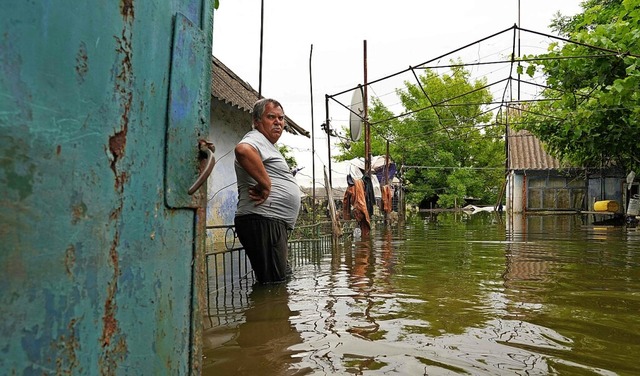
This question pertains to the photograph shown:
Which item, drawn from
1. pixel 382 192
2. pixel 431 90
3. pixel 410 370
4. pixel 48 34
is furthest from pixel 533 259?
pixel 431 90

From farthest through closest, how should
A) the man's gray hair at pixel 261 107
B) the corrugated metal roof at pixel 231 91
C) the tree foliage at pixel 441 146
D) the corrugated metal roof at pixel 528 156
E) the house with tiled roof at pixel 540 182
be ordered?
the tree foliage at pixel 441 146 < the corrugated metal roof at pixel 528 156 < the house with tiled roof at pixel 540 182 < the corrugated metal roof at pixel 231 91 < the man's gray hair at pixel 261 107

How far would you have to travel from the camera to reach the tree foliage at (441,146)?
3675cm

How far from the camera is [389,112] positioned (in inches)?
1599

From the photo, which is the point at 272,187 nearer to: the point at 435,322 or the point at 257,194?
the point at 257,194

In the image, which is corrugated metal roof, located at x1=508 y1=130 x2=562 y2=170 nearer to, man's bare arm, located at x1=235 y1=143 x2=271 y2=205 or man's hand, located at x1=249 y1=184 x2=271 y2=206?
man's hand, located at x1=249 y1=184 x2=271 y2=206

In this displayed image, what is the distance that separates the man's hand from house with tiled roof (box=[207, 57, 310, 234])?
20.1 feet

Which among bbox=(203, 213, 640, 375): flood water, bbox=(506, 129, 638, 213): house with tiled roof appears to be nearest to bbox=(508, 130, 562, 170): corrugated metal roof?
bbox=(506, 129, 638, 213): house with tiled roof

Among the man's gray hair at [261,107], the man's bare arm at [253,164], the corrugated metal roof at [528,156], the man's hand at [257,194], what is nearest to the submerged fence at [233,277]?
the man's hand at [257,194]

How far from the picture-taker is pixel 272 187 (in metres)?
4.61

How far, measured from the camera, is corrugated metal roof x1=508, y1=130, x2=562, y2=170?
28734 millimetres

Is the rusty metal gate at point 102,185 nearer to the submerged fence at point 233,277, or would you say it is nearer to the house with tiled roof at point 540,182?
the submerged fence at point 233,277

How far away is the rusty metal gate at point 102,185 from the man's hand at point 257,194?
270 centimetres

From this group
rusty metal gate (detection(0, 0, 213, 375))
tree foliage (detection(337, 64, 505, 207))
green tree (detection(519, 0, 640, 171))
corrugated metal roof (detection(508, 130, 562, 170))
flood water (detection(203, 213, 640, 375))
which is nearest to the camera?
rusty metal gate (detection(0, 0, 213, 375))

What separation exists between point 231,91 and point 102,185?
10121 millimetres
